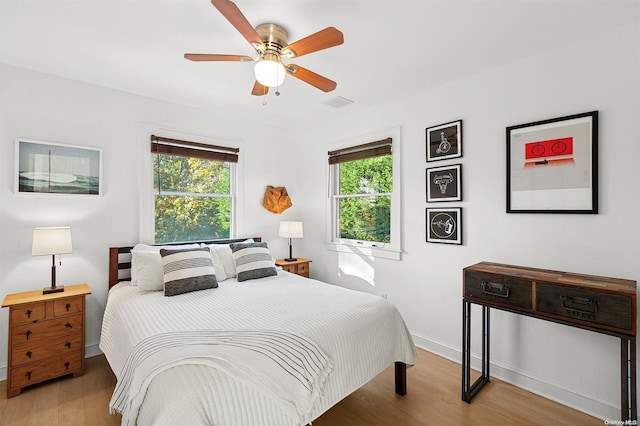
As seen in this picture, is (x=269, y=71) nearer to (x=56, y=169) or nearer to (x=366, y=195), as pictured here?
(x=366, y=195)

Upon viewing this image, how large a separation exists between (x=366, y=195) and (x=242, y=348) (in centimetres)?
257

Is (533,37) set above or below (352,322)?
above

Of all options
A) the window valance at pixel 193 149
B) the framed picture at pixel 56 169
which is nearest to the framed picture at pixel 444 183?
the window valance at pixel 193 149

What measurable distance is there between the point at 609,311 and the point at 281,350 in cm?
184

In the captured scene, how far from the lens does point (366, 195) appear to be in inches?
148

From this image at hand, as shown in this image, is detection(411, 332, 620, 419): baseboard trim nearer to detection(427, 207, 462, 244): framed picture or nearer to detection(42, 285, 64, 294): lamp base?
detection(427, 207, 462, 244): framed picture

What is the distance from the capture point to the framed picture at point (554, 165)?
2.15 meters

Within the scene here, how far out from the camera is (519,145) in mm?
2471

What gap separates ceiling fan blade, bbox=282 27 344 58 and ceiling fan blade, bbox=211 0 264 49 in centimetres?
21

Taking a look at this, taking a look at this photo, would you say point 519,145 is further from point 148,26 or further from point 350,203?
point 148,26

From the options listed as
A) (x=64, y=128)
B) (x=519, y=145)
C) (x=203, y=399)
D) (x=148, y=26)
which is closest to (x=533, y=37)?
(x=519, y=145)

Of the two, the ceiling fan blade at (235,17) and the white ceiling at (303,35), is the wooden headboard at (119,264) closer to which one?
the white ceiling at (303,35)

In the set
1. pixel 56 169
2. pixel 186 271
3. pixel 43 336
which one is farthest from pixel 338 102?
pixel 43 336

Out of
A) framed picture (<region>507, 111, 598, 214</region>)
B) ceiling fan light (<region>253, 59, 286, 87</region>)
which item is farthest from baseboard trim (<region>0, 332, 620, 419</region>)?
ceiling fan light (<region>253, 59, 286, 87</region>)
